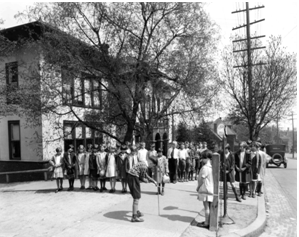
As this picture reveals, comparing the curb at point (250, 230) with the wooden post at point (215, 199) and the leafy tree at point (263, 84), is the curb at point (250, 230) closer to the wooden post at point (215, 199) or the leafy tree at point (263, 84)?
the wooden post at point (215, 199)

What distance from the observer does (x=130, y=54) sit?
1087cm

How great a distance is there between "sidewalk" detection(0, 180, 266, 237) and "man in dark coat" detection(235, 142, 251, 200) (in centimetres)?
50

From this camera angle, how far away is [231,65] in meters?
19.1

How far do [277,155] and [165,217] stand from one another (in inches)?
885

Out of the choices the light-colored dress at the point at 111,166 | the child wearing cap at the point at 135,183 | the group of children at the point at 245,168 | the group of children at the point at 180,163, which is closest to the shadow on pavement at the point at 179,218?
the child wearing cap at the point at 135,183

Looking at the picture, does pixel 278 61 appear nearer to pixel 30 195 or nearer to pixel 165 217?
pixel 165 217

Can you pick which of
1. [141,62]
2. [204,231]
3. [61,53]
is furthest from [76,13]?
[204,231]

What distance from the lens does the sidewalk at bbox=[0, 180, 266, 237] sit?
17.6 feet

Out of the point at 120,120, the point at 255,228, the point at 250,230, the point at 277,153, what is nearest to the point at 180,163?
the point at 120,120

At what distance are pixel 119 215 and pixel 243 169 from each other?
453 centimetres

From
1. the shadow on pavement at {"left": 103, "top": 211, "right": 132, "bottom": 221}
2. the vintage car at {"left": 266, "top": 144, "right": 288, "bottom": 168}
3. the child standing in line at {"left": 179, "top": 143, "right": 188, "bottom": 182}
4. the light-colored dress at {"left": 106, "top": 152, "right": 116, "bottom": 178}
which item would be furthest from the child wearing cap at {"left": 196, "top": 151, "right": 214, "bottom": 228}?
the vintage car at {"left": 266, "top": 144, "right": 288, "bottom": 168}

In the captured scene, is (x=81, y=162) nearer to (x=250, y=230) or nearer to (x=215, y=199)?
(x=215, y=199)

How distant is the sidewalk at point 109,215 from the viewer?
5371mm

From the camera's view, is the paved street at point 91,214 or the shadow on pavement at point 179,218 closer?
the paved street at point 91,214
